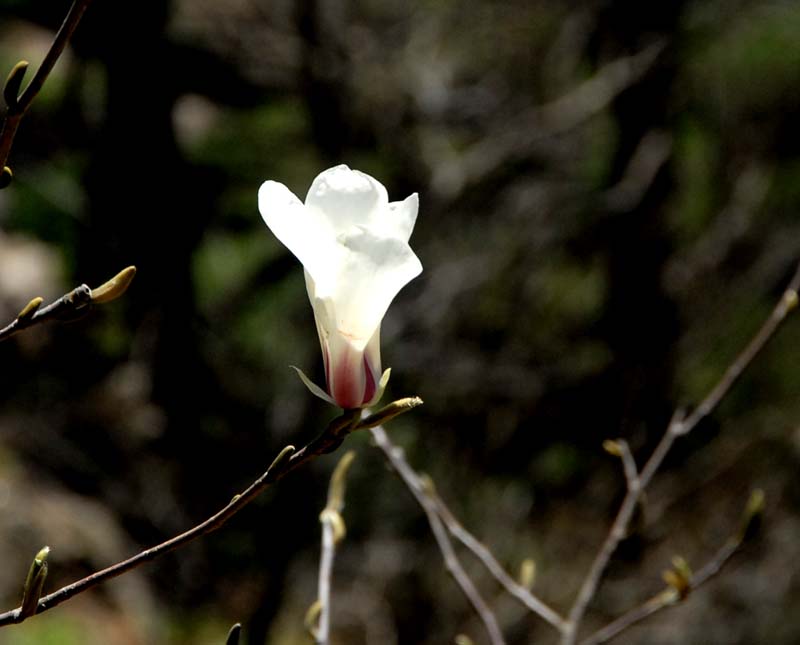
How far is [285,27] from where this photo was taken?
305cm

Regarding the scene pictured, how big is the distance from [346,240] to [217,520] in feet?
0.63

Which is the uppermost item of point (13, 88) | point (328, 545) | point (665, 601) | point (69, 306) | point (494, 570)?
point (13, 88)

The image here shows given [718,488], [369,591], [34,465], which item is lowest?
[718,488]

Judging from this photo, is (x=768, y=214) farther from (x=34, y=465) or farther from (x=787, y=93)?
Result: (x=34, y=465)

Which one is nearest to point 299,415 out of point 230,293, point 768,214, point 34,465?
point 230,293

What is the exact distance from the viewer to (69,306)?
23.9 inches

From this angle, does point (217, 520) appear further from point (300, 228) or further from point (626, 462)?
point (626, 462)

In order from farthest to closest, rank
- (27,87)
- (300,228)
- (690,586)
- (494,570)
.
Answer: (494,570)
(690,586)
(300,228)
(27,87)

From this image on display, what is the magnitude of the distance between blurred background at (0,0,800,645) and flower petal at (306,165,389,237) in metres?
1.98

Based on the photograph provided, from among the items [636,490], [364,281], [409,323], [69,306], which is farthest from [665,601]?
[409,323]

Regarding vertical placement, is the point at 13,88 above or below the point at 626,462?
above

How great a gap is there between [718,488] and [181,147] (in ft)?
5.97

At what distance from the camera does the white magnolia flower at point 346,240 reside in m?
0.64

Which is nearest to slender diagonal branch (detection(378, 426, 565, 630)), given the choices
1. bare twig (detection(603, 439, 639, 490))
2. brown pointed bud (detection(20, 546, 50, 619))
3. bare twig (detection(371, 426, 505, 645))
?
bare twig (detection(371, 426, 505, 645))
